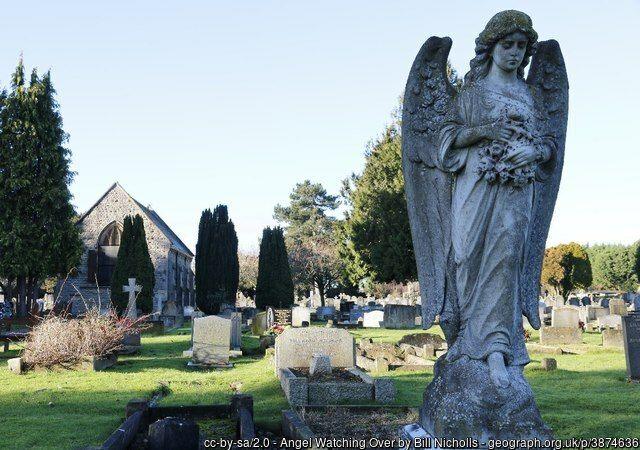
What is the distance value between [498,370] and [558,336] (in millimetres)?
14388

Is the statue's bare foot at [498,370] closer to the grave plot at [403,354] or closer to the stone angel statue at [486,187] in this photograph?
the stone angel statue at [486,187]

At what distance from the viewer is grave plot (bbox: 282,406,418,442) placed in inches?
261

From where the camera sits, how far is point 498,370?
151 inches

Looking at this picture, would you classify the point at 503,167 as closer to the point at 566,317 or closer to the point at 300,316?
the point at 566,317

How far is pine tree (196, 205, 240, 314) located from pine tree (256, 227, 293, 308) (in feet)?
5.16

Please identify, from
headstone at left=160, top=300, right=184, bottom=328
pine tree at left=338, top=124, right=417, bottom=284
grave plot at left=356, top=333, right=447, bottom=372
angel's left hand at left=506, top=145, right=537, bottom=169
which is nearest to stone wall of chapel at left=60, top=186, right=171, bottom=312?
headstone at left=160, top=300, right=184, bottom=328

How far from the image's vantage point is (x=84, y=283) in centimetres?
3919

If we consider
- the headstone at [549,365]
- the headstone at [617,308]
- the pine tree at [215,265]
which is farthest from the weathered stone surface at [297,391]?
the pine tree at [215,265]

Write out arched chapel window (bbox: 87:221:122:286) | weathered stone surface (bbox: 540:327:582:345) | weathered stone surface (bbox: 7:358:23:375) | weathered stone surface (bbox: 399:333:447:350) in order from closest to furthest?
weathered stone surface (bbox: 7:358:23:375)
weathered stone surface (bbox: 399:333:447:350)
weathered stone surface (bbox: 540:327:582:345)
arched chapel window (bbox: 87:221:122:286)

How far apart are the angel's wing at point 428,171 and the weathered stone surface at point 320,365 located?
19.2 ft

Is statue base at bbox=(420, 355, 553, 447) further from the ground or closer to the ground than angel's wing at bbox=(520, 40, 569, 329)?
closer to the ground

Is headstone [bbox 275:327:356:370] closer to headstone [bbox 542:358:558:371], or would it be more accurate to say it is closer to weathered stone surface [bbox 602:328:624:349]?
headstone [bbox 542:358:558:371]

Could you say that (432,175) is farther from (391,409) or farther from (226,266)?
(226,266)

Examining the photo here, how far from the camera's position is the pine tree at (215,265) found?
3538cm
